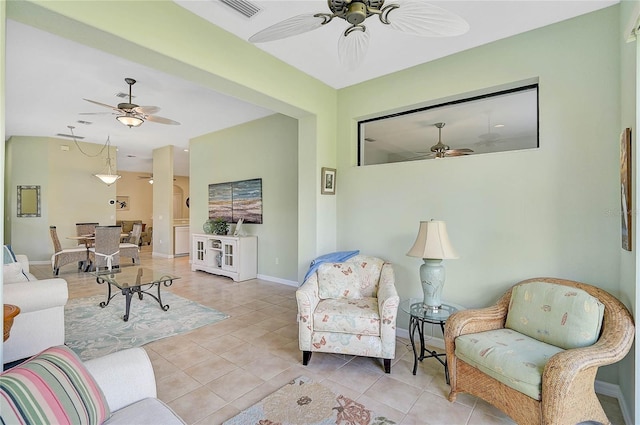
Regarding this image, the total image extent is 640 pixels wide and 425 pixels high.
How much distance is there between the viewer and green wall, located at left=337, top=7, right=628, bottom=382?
2250 millimetres

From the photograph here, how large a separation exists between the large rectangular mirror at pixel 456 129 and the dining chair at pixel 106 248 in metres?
5.10

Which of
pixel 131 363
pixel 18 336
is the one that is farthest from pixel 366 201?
pixel 18 336

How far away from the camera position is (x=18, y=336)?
2533 millimetres

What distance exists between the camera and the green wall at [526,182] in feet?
7.38

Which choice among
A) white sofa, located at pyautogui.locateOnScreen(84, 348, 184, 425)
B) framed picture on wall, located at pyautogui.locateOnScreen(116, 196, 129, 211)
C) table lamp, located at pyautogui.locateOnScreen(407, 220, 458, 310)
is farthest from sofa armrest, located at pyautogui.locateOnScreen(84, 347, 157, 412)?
framed picture on wall, located at pyautogui.locateOnScreen(116, 196, 129, 211)

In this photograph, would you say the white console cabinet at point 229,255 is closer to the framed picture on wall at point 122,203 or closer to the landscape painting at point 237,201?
the landscape painting at point 237,201

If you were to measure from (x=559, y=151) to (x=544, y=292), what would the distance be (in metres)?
1.14

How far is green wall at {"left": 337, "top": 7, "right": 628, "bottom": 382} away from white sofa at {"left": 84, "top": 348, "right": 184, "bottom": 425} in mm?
2488

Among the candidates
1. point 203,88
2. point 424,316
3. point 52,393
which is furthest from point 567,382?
point 203,88

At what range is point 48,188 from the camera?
706cm

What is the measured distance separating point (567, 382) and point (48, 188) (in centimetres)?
957

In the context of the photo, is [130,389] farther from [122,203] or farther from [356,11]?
[122,203]

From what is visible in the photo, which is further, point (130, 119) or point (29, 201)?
point (29, 201)

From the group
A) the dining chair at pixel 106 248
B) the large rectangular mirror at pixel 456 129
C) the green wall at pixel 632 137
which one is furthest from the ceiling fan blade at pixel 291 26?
the dining chair at pixel 106 248
